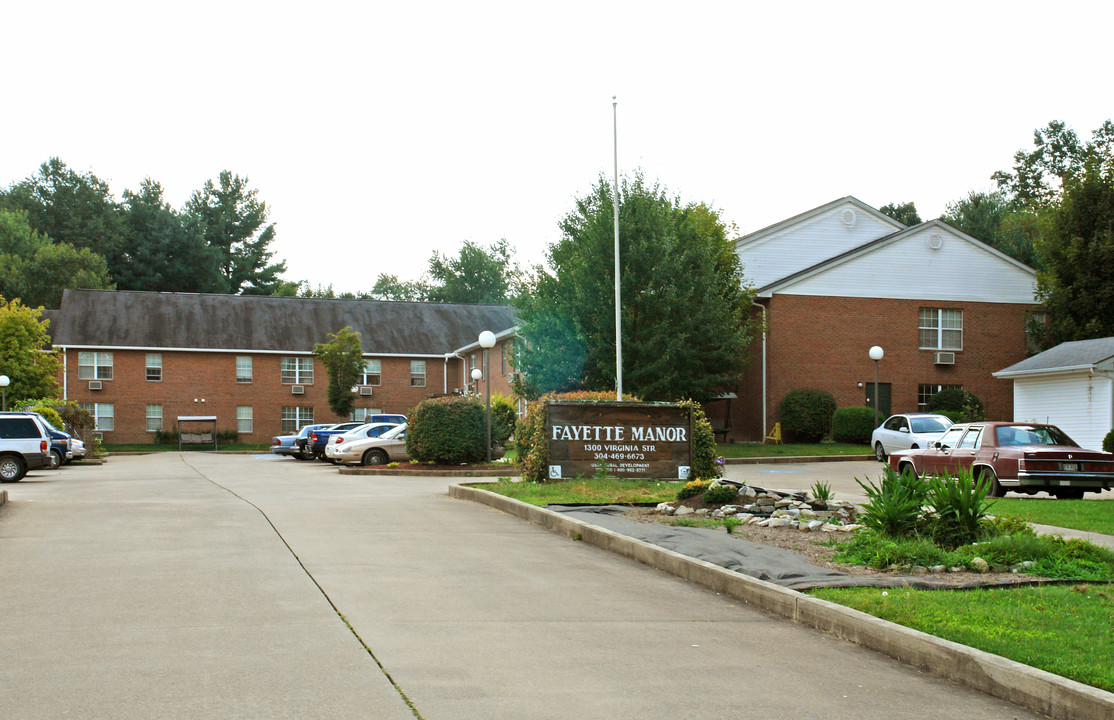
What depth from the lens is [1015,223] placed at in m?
61.7

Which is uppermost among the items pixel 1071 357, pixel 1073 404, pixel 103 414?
pixel 1071 357

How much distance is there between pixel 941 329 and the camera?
4119 cm

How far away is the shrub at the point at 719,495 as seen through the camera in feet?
46.6

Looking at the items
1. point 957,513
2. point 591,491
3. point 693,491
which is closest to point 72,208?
point 591,491

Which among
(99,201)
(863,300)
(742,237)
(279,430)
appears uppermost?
(99,201)

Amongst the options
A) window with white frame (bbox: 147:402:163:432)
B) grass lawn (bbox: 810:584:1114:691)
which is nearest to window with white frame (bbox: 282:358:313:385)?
window with white frame (bbox: 147:402:163:432)

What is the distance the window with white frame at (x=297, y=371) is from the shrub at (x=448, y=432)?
31904 millimetres

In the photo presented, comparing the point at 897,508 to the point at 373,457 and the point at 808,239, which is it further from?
the point at 808,239

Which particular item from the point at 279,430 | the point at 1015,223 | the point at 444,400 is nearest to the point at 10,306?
the point at 279,430

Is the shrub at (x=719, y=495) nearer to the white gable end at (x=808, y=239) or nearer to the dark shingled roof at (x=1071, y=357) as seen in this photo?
the dark shingled roof at (x=1071, y=357)

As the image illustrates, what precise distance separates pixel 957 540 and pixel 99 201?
8530cm

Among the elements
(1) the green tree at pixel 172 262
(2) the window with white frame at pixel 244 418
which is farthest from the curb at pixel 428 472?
(1) the green tree at pixel 172 262

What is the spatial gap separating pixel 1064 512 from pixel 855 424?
896 inches

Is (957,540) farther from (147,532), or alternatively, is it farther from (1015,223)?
(1015,223)
